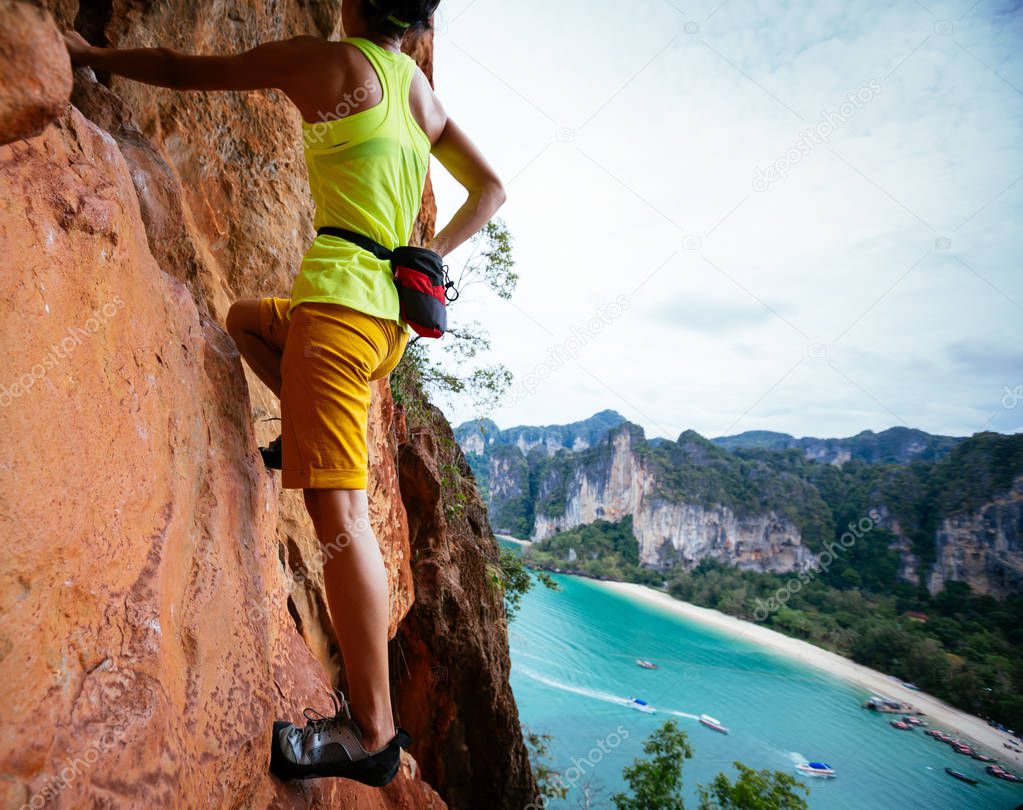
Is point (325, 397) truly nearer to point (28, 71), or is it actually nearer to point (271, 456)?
point (271, 456)

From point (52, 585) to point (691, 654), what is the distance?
37.7 m

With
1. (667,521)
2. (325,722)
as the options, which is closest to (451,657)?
(325,722)

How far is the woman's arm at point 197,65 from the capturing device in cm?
161

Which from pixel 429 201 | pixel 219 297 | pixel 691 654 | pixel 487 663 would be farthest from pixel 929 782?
pixel 219 297

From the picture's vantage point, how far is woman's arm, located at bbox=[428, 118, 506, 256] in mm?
2062

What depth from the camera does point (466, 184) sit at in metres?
2.19

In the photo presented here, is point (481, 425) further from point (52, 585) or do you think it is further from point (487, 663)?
point (52, 585)

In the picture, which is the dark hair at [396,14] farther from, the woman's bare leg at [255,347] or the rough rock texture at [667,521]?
the rough rock texture at [667,521]

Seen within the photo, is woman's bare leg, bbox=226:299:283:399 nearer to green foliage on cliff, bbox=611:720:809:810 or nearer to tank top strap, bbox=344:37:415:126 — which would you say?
tank top strap, bbox=344:37:415:126

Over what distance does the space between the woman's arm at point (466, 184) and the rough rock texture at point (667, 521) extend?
57977 mm

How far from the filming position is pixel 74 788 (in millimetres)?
963

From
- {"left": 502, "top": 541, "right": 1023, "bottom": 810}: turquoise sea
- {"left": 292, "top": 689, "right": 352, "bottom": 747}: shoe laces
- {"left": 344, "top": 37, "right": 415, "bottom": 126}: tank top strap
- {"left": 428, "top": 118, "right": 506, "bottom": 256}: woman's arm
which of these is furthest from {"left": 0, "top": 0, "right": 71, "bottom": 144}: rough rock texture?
{"left": 502, "top": 541, "right": 1023, "bottom": 810}: turquoise sea

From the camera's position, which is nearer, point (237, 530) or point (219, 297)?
point (237, 530)

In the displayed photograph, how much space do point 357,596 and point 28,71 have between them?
1.34 metres
